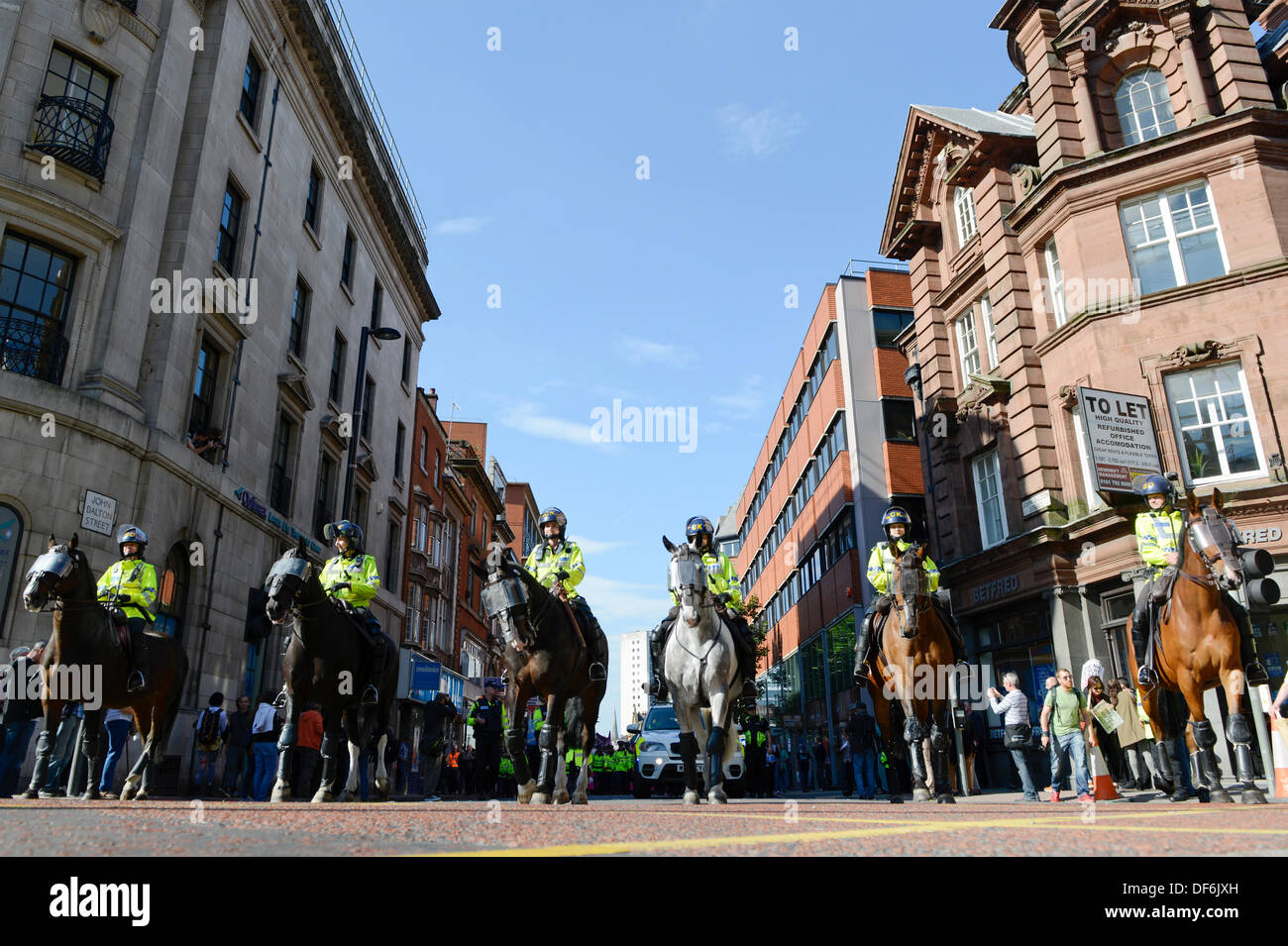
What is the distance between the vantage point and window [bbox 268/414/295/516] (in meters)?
23.1

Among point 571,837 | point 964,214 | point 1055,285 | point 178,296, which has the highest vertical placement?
point 964,214

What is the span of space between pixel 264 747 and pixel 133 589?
16.9 ft

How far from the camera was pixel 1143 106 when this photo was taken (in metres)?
22.2

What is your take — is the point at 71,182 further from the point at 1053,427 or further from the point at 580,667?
the point at 1053,427

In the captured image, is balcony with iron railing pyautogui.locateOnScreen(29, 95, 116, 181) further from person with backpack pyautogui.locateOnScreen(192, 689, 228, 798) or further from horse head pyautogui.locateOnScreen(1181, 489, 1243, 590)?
horse head pyautogui.locateOnScreen(1181, 489, 1243, 590)

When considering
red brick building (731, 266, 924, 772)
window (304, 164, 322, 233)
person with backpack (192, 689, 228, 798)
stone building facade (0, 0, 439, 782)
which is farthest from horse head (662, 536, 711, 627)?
red brick building (731, 266, 924, 772)

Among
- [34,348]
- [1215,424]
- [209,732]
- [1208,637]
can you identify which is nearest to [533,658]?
[1208,637]

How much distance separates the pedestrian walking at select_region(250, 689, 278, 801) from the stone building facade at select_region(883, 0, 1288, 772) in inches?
708

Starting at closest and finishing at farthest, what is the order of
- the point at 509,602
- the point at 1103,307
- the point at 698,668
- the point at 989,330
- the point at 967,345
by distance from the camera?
the point at 509,602, the point at 698,668, the point at 1103,307, the point at 989,330, the point at 967,345

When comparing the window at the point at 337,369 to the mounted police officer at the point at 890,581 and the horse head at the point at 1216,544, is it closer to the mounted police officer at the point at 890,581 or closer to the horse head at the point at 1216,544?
the mounted police officer at the point at 890,581

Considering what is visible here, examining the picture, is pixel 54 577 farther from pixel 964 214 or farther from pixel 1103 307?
pixel 964 214

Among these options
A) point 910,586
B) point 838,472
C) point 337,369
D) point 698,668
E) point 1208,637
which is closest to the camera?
point 1208,637
